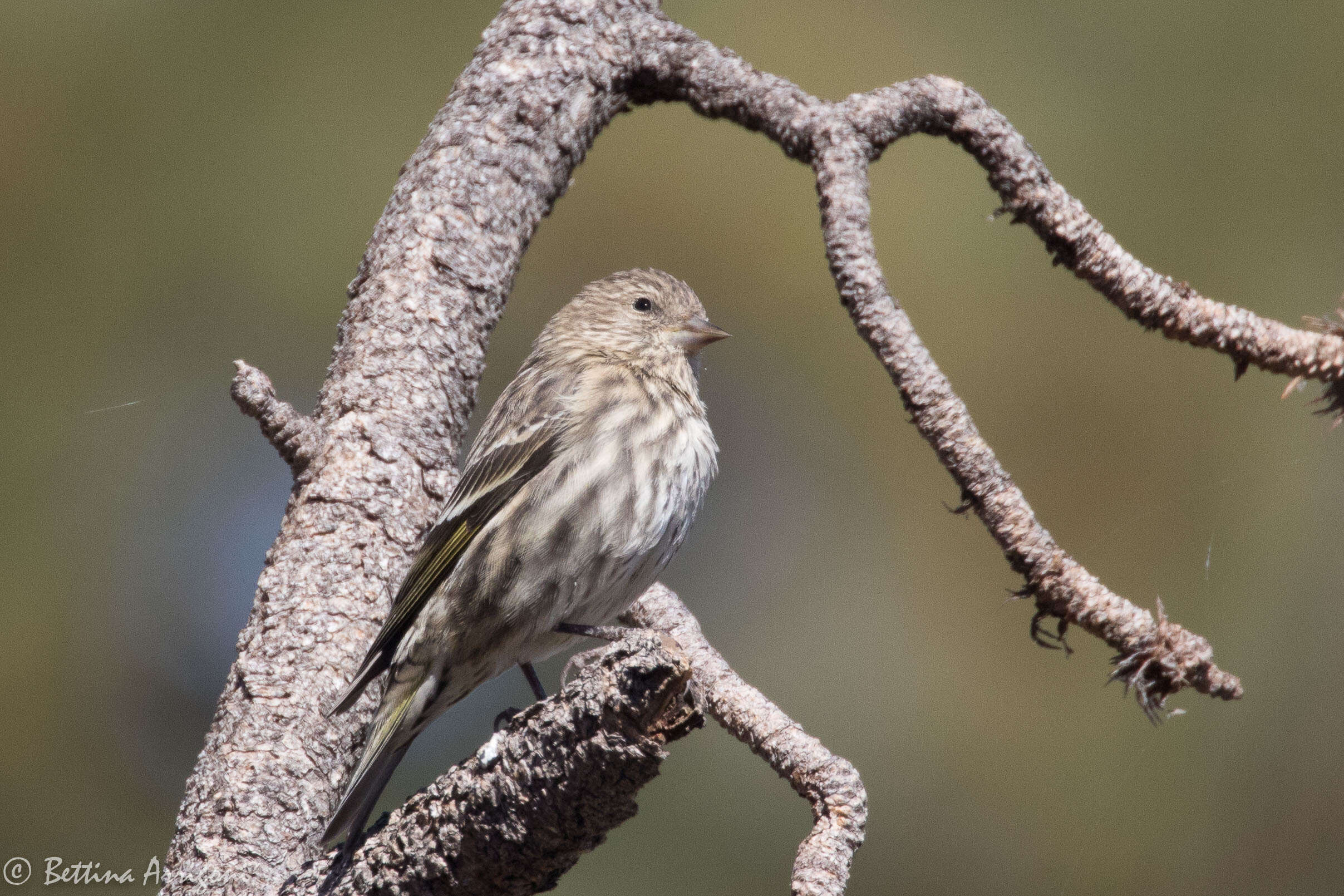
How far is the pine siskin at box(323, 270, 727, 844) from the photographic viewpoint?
287 centimetres

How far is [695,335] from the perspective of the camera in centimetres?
367

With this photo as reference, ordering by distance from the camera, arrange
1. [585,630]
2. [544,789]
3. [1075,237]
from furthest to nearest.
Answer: [585,630] < [1075,237] < [544,789]

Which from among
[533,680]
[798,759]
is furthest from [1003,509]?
[533,680]

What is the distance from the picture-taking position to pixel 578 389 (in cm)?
338

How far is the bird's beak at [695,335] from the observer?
12.0 ft

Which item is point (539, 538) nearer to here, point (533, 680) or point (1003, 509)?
point (533, 680)

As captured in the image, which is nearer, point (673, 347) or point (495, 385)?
point (673, 347)


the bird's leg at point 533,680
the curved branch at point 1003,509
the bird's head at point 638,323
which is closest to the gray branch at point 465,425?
Result: the curved branch at point 1003,509

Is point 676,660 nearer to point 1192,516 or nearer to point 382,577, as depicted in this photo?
point 382,577

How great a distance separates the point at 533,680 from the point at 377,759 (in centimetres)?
71

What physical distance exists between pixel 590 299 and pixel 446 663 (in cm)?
135

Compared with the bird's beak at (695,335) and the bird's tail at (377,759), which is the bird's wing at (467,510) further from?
the bird's beak at (695,335)

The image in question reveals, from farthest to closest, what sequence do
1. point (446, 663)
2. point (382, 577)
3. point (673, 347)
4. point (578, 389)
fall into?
point (673, 347) → point (578, 389) → point (446, 663) → point (382, 577)

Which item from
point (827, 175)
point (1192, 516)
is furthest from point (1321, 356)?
point (1192, 516)
